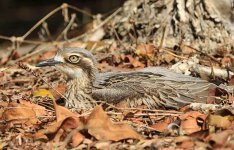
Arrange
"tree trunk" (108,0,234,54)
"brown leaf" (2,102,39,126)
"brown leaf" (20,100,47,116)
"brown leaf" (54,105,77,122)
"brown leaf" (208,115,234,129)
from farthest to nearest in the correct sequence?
"tree trunk" (108,0,234,54)
"brown leaf" (20,100,47,116)
"brown leaf" (2,102,39,126)
"brown leaf" (54,105,77,122)
"brown leaf" (208,115,234,129)

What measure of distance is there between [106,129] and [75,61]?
61.5 inches

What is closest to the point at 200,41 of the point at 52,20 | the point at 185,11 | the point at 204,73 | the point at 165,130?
the point at 185,11

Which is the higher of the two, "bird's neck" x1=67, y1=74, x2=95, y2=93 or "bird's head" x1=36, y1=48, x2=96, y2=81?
"bird's head" x1=36, y1=48, x2=96, y2=81

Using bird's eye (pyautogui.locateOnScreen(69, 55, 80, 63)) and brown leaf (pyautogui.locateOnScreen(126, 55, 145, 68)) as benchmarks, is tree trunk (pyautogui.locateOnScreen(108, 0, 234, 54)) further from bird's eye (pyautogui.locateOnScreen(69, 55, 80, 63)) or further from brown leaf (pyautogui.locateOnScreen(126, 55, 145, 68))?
bird's eye (pyautogui.locateOnScreen(69, 55, 80, 63))

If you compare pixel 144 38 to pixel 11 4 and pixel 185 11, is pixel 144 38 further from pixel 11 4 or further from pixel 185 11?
pixel 11 4

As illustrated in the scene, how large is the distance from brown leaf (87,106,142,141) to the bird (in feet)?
2.89

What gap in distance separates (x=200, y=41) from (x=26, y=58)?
256cm

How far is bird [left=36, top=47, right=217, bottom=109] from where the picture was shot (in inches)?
217

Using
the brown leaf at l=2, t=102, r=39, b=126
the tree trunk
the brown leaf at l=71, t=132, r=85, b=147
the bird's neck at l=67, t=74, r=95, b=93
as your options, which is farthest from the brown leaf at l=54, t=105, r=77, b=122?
the tree trunk

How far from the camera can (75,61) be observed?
19.6 feet

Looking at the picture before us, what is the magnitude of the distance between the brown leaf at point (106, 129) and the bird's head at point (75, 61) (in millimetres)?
1384

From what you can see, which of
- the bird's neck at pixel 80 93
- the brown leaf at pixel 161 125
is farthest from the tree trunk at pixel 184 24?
the brown leaf at pixel 161 125

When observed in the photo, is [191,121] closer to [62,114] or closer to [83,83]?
[62,114]

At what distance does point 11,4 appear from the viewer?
17984 millimetres
